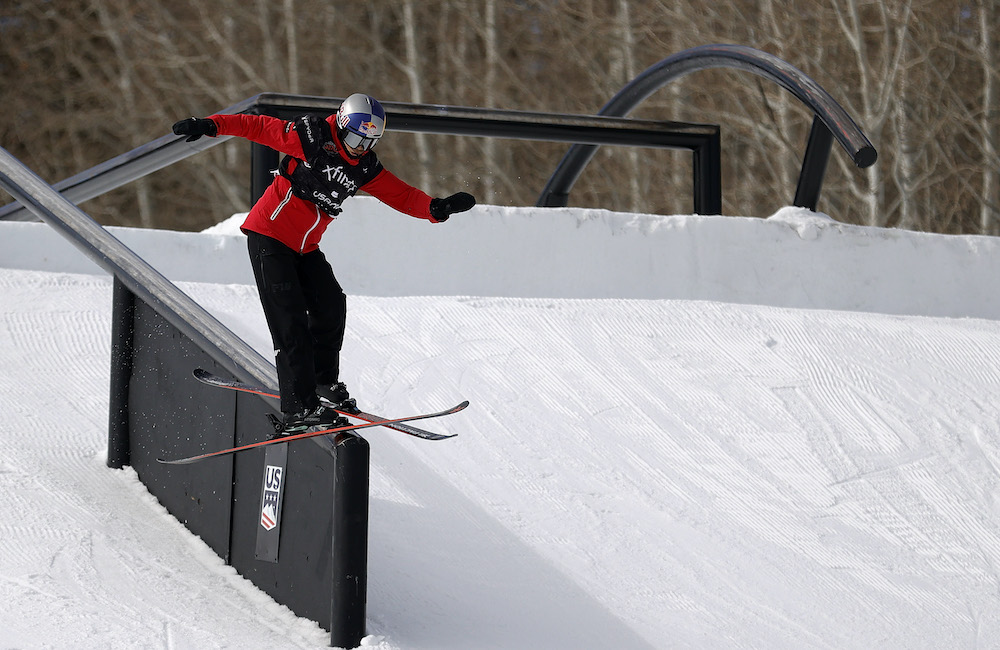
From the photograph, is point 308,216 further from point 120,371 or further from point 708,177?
point 708,177

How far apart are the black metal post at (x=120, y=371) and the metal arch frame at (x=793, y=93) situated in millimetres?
4425

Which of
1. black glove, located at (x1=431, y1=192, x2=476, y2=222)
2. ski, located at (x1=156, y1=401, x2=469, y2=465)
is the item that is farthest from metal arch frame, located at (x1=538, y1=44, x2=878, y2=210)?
ski, located at (x1=156, y1=401, x2=469, y2=465)

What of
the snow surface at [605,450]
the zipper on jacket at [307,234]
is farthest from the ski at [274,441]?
the zipper on jacket at [307,234]

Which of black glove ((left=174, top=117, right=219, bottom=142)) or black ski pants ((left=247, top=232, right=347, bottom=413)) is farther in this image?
black ski pants ((left=247, top=232, right=347, bottom=413))

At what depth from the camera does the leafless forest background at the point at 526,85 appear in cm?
1631

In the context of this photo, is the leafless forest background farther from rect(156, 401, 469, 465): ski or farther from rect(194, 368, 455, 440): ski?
rect(156, 401, 469, 465): ski

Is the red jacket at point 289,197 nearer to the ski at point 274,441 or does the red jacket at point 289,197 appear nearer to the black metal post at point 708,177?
the ski at point 274,441

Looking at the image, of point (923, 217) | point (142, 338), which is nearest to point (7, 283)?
point (142, 338)

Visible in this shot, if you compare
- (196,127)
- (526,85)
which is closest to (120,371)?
(196,127)

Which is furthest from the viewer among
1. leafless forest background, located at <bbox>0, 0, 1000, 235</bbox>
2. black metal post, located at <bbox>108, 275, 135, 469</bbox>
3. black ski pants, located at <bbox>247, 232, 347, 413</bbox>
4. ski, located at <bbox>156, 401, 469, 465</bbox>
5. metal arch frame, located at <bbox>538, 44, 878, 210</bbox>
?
leafless forest background, located at <bbox>0, 0, 1000, 235</bbox>

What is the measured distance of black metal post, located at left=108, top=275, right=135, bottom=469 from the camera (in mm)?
5055

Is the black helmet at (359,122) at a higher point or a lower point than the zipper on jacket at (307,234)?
higher

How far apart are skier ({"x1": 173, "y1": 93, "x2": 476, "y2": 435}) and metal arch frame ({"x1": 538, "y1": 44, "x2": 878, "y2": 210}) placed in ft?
12.6

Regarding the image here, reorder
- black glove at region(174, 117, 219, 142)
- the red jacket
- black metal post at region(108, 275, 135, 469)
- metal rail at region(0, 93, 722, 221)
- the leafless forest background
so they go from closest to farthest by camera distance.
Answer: black glove at region(174, 117, 219, 142), the red jacket, black metal post at region(108, 275, 135, 469), metal rail at region(0, 93, 722, 221), the leafless forest background
